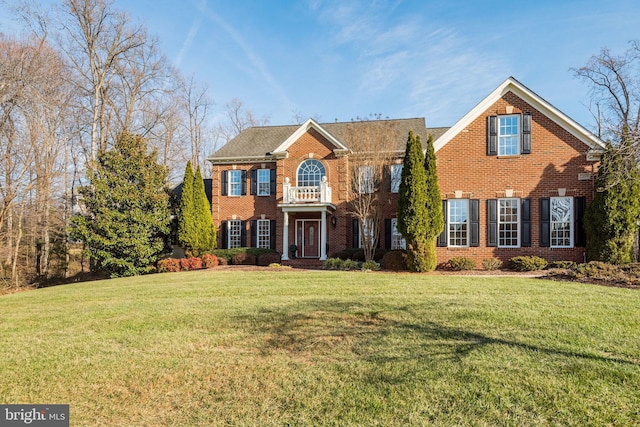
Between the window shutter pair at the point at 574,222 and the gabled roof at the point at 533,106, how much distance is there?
7.12ft

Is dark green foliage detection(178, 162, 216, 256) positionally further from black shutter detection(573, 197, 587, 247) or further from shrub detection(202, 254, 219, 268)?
black shutter detection(573, 197, 587, 247)

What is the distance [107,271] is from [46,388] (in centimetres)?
1651

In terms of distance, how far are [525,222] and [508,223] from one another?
0.61m

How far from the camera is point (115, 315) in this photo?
8.20m

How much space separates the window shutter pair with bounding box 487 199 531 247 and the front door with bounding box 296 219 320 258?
8930 mm

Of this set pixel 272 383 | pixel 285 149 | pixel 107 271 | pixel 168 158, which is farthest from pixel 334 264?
pixel 168 158

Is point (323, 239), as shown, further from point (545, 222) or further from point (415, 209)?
point (545, 222)

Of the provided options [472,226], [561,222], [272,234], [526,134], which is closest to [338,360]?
[472,226]

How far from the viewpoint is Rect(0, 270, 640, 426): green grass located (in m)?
3.94

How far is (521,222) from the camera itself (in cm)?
1622

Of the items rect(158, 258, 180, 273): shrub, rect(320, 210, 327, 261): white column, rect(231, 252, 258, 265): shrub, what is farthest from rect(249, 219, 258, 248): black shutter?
rect(158, 258, 180, 273): shrub

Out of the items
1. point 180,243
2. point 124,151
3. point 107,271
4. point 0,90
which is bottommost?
point 107,271

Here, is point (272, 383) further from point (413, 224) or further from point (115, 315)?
point (413, 224)

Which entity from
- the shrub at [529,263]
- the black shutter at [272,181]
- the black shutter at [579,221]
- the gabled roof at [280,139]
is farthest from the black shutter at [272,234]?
the black shutter at [579,221]
